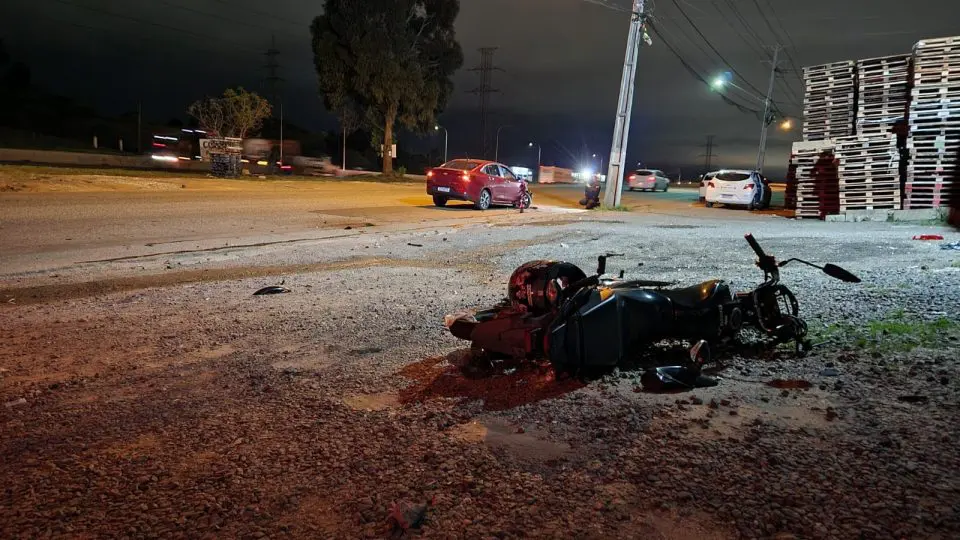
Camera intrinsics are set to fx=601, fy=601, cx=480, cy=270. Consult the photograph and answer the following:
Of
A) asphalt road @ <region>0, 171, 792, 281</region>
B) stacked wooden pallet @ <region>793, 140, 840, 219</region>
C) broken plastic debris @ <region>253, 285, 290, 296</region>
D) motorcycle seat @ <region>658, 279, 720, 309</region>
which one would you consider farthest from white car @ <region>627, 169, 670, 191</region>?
motorcycle seat @ <region>658, 279, 720, 309</region>

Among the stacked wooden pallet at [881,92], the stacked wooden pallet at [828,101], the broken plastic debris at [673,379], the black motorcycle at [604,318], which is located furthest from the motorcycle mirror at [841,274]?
the stacked wooden pallet at [828,101]

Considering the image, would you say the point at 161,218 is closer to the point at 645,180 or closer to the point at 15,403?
the point at 15,403

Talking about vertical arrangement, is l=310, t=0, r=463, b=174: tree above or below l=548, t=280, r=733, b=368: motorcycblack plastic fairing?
above

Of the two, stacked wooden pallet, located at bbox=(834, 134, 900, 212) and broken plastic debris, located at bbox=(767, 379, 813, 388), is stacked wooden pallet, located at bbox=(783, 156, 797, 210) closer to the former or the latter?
stacked wooden pallet, located at bbox=(834, 134, 900, 212)

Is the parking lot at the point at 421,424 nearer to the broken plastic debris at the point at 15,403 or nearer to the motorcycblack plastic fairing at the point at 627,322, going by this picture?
the broken plastic debris at the point at 15,403

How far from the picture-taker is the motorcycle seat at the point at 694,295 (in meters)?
3.91

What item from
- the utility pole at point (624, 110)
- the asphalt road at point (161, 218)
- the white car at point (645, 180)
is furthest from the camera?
the white car at point (645, 180)

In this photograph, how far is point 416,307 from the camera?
5.65m

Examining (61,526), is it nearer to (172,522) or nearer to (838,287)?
(172,522)

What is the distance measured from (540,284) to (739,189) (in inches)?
909

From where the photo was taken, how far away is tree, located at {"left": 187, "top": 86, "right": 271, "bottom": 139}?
52.3m

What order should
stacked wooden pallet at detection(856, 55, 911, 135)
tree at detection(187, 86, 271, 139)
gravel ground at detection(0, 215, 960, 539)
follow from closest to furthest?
gravel ground at detection(0, 215, 960, 539) < stacked wooden pallet at detection(856, 55, 911, 135) < tree at detection(187, 86, 271, 139)

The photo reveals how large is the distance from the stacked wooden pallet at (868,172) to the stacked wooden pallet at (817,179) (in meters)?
0.60

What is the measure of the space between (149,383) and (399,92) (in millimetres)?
43382
